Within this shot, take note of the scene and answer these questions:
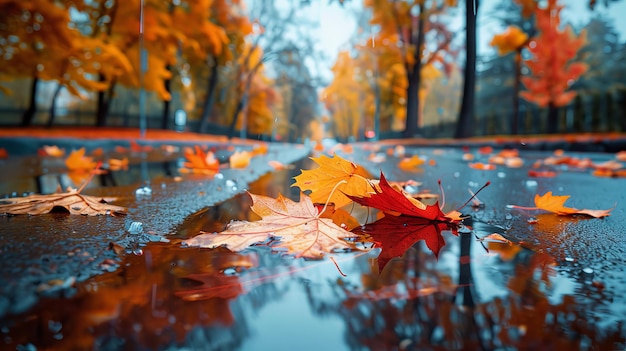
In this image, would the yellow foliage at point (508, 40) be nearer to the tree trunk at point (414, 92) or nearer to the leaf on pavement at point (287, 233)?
the tree trunk at point (414, 92)

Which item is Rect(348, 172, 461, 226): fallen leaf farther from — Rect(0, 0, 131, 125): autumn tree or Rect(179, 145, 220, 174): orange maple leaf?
Rect(0, 0, 131, 125): autumn tree

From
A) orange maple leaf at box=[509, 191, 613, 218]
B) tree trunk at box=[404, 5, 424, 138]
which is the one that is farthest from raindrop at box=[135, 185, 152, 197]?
tree trunk at box=[404, 5, 424, 138]

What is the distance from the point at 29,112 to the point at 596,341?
1443cm

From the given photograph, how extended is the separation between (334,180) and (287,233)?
339 millimetres

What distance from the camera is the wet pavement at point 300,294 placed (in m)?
0.51

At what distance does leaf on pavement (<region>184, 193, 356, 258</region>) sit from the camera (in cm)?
92

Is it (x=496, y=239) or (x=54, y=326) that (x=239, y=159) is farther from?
(x=54, y=326)

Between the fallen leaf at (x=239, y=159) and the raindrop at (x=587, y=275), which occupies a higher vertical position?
the fallen leaf at (x=239, y=159)

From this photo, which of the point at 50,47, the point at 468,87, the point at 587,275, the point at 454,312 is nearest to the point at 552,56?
the point at 468,87

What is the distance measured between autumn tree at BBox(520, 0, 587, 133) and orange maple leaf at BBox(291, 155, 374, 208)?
1797 centimetres

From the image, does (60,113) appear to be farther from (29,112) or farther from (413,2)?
(413,2)

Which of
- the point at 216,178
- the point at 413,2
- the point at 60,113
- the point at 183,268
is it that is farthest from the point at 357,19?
the point at 60,113

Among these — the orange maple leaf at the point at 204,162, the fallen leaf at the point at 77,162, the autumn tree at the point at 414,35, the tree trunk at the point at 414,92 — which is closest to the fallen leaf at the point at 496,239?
the orange maple leaf at the point at 204,162

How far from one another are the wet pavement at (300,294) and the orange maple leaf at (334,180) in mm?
320
